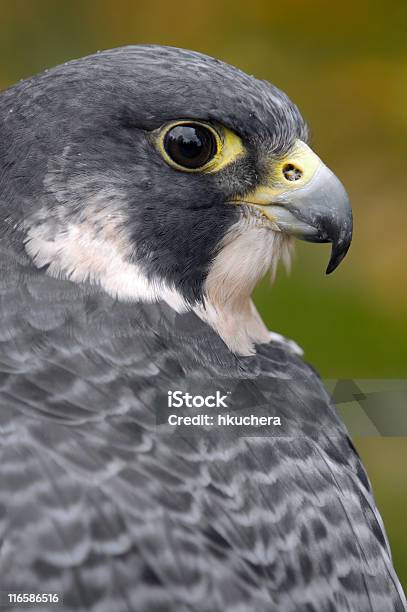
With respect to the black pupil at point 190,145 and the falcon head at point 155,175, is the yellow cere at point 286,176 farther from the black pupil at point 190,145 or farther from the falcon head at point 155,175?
the black pupil at point 190,145

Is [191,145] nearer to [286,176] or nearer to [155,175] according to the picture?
[155,175]

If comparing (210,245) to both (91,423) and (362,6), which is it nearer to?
(91,423)

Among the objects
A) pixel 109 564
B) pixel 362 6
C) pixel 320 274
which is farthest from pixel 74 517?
pixel 362 6

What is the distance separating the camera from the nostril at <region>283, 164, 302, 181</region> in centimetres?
197

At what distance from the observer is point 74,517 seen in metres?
1.54

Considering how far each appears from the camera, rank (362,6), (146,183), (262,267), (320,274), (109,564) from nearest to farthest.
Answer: (109,564) < (146,183) < (262,267) < (320,274) < (362,6)

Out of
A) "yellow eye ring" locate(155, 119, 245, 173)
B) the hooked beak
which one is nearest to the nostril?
the hooked beak

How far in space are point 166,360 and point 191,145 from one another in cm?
42

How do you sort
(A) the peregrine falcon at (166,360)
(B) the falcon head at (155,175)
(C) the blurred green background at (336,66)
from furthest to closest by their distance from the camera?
1. (C) the blurred green background at (336,66)
2. (B) the falcon head at (155,175)
3. (A) the peregrine falcon at (166,360)

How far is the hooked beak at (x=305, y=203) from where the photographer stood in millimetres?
1930

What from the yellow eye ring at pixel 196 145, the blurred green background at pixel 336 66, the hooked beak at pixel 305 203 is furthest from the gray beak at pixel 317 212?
the blurred green background at pixel 336 66

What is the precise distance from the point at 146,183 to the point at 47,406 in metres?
0.50

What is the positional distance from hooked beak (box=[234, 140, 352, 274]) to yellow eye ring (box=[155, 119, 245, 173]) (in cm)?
10

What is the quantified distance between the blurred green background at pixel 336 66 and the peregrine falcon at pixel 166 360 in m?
2.14
